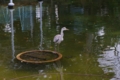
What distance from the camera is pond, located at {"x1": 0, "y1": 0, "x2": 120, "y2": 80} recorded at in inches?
235

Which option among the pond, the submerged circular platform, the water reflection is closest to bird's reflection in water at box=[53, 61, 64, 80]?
the pond

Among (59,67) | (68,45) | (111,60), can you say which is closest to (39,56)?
(59,67)

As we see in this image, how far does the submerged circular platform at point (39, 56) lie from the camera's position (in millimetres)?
6551

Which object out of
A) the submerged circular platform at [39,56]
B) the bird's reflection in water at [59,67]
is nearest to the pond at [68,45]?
the bird's reflection in water at [59,67]

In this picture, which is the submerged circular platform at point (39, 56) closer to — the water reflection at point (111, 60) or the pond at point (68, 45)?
the pond at point (68, 45)

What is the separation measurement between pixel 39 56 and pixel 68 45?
1527mm

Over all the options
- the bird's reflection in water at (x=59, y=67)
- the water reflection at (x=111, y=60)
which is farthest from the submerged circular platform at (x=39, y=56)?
the water reflection at (x=111, y=60)

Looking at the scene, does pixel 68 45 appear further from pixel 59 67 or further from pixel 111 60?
pixel 59 67

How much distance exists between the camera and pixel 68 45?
8102 mm

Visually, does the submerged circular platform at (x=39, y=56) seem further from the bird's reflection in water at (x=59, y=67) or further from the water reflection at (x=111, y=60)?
the water reflection at (x=111, y=60)

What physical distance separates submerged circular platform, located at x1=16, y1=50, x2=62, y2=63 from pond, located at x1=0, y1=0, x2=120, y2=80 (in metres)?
0.12

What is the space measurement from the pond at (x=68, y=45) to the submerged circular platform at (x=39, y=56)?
12 centimetres

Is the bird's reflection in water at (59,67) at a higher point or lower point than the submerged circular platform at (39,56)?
lower

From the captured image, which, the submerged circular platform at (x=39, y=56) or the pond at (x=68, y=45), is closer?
the pond at (x=68, y=45)
